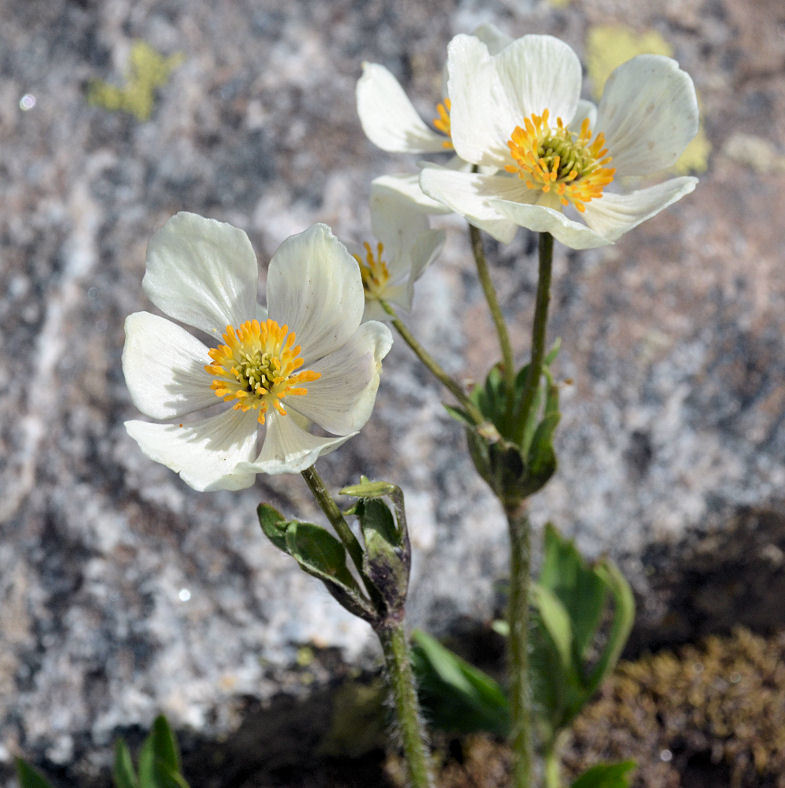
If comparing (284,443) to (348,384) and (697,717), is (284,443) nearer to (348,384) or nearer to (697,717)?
(348,384)

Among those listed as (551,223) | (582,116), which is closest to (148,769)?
(551,223)

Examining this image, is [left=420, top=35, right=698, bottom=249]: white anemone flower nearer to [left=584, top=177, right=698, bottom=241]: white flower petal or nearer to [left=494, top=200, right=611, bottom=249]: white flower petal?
[left=584, top=177, right=698, bottom=241]: white flower petal

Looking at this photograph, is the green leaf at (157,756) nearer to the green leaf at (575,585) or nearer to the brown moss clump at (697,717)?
the green leaf at (575,585)

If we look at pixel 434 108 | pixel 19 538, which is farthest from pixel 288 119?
pixel 19 538

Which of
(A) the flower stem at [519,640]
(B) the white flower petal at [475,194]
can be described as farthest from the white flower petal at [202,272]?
(A) the flower stem at [519,640]

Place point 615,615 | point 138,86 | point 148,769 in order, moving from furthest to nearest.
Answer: point 138,86 → point 615,615 → point 148,769

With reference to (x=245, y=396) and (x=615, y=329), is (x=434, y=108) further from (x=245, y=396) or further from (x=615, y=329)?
(x=245, y=396)
